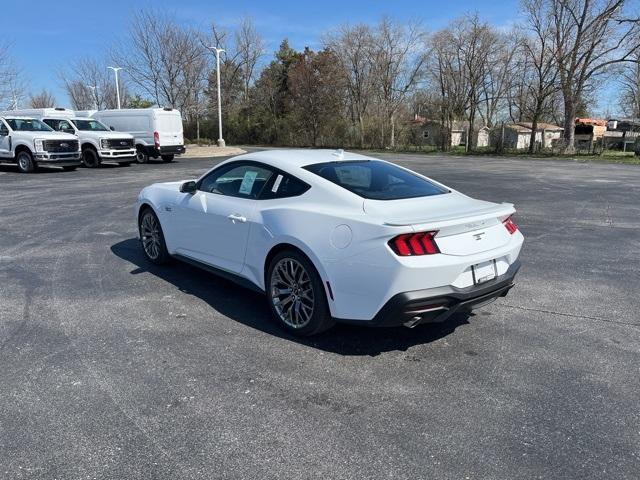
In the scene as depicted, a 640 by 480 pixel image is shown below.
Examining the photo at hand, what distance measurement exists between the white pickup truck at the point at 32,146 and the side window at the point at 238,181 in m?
15.7

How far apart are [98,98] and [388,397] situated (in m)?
63.0

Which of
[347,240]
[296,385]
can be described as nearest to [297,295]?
[347,240]

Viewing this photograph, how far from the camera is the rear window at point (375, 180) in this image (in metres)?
4.18

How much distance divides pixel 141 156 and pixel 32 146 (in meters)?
6.06

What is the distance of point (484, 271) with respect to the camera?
12.5 ft

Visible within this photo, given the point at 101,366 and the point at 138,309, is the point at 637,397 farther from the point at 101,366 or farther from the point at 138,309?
the point at 138,309

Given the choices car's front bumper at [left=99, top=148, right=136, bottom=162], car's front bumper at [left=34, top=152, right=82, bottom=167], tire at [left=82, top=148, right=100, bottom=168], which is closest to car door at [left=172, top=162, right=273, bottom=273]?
car's front bumper at [left=34, top=152, right=82, bottom=167]

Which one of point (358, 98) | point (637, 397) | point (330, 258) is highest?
point (358, 98)

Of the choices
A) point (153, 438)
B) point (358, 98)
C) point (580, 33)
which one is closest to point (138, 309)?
point (153, 438)

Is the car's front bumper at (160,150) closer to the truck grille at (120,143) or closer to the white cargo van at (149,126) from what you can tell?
the white cargo van at (149,126)

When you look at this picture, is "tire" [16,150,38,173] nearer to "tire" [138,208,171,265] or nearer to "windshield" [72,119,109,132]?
"windshield" [72,119,109,132]

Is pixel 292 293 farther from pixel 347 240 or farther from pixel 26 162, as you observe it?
pixel 26 162

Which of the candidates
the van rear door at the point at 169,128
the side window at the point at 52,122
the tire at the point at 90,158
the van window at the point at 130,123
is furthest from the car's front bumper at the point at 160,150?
the side window at the point at 52,122

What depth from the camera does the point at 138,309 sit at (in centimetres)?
479
